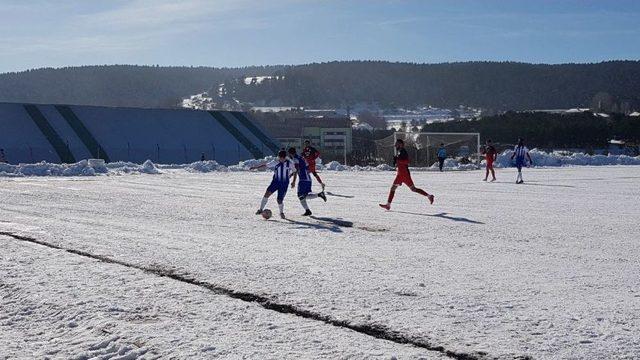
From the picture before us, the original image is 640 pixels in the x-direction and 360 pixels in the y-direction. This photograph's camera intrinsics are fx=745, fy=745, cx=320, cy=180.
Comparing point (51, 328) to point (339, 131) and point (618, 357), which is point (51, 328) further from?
point (339, 131)

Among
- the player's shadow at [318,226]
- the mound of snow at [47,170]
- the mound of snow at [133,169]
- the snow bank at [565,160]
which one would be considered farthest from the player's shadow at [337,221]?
the snow bank at [565,160]

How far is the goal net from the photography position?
4931 cm

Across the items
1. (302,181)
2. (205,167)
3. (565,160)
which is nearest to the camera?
(302,181)

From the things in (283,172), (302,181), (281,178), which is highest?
(283,172)

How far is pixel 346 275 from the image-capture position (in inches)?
352

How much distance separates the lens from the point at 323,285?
839cm

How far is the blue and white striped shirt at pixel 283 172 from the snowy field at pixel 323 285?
0.87 meters

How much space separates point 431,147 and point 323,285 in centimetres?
4263

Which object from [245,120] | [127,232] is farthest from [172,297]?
[245,120]

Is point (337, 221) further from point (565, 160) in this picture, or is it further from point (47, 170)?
point (565, 160)

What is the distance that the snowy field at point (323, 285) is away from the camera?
621 centimetres

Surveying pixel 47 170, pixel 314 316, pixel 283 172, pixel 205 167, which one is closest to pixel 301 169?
pixel 283 172

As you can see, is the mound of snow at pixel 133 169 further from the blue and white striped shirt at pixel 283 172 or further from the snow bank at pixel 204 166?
the blue and white striped shirt at pixel 283 172

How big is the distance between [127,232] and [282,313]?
6607 mm
